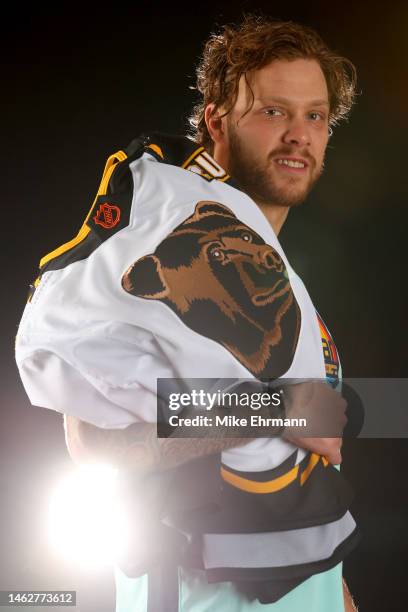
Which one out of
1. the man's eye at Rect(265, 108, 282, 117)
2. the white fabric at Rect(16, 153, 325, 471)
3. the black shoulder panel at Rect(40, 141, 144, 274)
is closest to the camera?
the white fabric at Rect(16, 153, 325, 471)

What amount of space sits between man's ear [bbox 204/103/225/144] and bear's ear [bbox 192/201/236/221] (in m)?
0.27

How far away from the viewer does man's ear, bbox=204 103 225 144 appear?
1.12 m

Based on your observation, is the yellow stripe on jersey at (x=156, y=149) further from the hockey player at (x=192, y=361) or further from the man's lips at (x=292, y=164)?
the man's lips at (x=292, y=164)

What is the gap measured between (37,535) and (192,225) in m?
0.66

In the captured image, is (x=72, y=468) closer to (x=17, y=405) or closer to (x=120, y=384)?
(x=17, y=405)

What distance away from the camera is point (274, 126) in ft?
3.48

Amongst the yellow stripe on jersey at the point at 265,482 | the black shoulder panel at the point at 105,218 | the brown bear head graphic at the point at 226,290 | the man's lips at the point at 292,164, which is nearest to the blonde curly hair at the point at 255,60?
the man's lips at the point at 292,164

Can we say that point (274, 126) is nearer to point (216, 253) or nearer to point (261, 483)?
point (216, 253)

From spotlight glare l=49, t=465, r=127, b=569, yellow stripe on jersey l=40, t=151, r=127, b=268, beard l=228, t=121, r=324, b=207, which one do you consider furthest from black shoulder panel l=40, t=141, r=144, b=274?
spotlight glare l=49, t=465, r=127, b=569

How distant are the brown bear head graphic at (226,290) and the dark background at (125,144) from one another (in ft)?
1.02

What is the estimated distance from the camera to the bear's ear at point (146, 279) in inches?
32.1

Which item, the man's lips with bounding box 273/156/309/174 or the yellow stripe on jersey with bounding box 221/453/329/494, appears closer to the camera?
the yellow stripe on jersey with bounding box 221/453/329/494

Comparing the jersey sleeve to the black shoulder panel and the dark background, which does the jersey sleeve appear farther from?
the dark background

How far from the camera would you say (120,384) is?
32.4 inches
